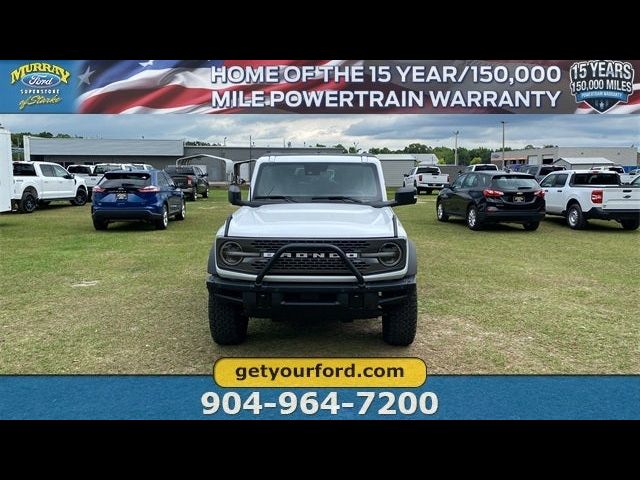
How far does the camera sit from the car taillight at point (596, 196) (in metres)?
14.8

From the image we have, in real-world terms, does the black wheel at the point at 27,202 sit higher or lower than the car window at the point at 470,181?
lower

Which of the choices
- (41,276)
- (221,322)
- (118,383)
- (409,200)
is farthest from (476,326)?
(41,276)

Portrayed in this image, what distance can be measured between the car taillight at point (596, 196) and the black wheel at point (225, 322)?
41.2 ft

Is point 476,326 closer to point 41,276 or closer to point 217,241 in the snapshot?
Result: point 217,241

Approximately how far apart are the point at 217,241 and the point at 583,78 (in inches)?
156

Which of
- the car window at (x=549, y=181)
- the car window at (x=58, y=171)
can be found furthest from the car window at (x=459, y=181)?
the car window at (x=58, y=171)

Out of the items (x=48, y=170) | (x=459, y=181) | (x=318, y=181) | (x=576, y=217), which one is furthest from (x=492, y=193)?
(x=48, y=170)

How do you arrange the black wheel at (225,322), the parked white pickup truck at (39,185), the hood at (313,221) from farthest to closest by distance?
the parked white pickup truck at (39,185) → the black wheel at (225,322) → the hood at (313,221)

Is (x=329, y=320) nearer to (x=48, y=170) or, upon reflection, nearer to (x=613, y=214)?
(x=613, y=214)

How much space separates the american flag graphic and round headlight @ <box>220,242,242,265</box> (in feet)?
5.63

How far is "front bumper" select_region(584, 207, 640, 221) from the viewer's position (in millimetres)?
14531

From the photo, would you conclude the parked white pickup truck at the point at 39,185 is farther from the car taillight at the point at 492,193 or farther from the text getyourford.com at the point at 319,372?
the text getyourford.com at the point at 319,372

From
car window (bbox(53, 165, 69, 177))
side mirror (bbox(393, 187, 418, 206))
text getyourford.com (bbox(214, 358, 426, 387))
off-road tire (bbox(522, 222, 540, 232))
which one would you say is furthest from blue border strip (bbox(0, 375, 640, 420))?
car window (bbox(53, 165, 69, 177))

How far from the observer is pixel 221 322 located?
17.0 feet
